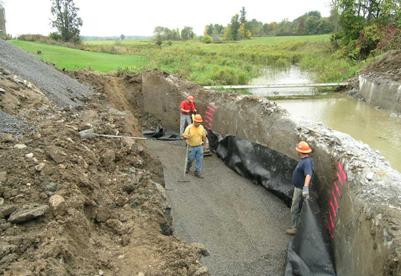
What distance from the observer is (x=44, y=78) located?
→ 13.1 meters

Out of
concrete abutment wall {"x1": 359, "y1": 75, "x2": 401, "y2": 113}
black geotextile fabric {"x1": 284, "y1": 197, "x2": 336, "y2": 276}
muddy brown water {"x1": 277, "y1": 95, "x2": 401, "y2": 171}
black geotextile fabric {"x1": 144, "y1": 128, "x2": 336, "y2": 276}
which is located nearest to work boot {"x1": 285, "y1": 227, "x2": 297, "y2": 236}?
black geotextile fabric {"x1": 144, "y1": 128, "x2": 336, "y2": 276}

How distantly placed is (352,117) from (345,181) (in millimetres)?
12596

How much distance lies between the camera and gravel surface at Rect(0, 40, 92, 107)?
11.8m

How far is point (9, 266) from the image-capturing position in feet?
13.9

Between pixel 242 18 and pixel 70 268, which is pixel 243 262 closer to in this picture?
pixel 70 268

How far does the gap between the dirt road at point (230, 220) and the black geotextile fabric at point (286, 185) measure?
0.28m

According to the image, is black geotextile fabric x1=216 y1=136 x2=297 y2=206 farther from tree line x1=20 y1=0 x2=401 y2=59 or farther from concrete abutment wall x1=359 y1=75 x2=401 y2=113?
tree line x1=20 y1=0 x2=401 y2=59

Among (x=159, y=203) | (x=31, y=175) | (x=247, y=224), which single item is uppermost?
(x=31, y=175)

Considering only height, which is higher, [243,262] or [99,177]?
[99,177]

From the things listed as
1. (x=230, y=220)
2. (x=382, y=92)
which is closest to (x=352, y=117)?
(x=382, y=92)

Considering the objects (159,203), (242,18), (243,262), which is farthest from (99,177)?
(242,18)

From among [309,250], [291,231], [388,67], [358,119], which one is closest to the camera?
[309,250]

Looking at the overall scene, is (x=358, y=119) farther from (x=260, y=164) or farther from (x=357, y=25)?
(x=357, y=25)

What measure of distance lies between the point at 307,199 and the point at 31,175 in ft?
14.8
